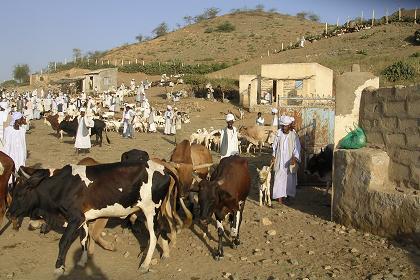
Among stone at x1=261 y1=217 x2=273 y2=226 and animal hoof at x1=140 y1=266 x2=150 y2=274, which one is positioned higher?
stone at x1=261 y1=217 x2=273 y2=226

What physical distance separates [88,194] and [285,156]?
4.55 metres

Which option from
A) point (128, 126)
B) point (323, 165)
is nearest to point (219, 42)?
point (128, 126)

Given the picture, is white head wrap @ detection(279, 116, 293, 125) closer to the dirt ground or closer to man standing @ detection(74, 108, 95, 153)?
the dirt ground

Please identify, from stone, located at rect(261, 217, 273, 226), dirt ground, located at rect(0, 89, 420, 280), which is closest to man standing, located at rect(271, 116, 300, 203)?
dirt ground, located at rect(0, 89, 420, 280)

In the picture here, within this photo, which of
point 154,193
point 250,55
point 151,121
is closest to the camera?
point 154,193

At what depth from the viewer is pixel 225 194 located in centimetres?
645

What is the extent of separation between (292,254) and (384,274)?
1.25 m

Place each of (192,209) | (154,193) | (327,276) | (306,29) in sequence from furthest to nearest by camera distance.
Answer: (306,29)
(192,209)
(154,193)
(327,276)

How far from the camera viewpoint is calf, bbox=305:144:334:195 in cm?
998

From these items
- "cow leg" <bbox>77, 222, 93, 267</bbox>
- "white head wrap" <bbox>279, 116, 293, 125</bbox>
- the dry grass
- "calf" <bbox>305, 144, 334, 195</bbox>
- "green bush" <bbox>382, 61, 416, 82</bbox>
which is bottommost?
"cow leg" <bbox>77, 222, 93, 267</bbox>

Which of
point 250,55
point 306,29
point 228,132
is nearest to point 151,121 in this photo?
point 228,132

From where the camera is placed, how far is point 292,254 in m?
6.46

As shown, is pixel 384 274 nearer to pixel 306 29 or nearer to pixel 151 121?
pixel 151 121

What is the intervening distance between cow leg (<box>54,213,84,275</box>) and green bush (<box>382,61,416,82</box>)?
30569 mm
